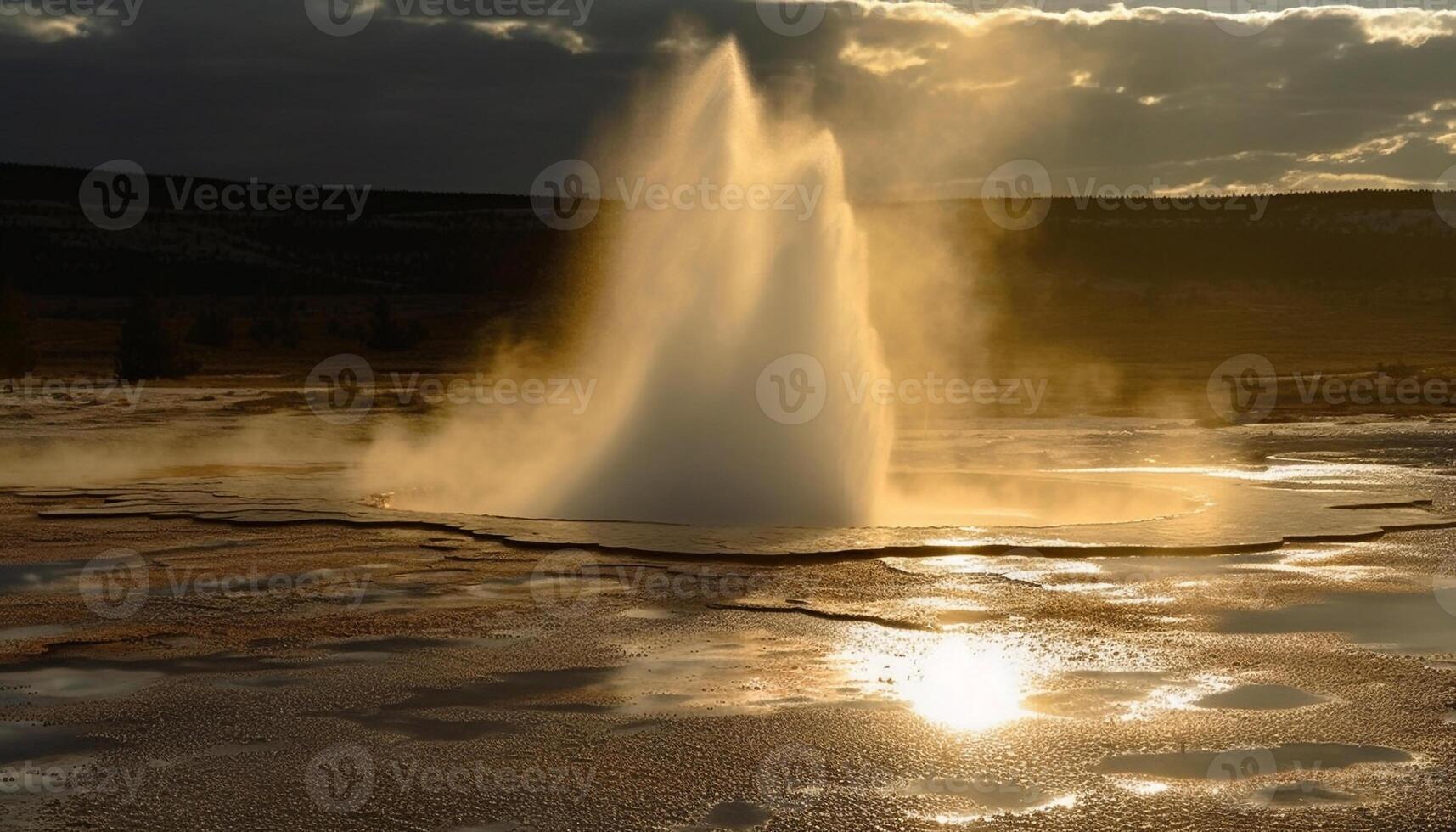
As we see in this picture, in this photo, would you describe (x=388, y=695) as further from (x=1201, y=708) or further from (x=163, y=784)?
(x=1201, y=708)

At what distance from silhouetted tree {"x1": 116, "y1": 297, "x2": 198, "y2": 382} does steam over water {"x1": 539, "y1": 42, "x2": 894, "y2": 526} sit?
86.7 ft

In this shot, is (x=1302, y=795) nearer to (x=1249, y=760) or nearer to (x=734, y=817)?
(x=1249, y=760)

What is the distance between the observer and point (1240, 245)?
98.1 meters

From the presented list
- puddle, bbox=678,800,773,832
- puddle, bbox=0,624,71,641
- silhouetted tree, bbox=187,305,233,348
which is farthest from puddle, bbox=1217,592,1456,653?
silhouetted tree, bbox=187,305,233,348

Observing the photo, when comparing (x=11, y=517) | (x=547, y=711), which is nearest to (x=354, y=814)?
(x=547, y=711)

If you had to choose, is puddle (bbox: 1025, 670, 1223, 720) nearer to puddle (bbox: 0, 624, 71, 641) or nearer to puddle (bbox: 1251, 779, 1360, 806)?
puddle (bbox: 1251, 779, 1360, 806)

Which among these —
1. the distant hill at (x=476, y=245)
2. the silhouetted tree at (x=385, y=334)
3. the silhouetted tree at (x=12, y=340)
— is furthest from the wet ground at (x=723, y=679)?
the distant hill at (x=476, y=245)

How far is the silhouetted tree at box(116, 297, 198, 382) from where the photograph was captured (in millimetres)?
41844

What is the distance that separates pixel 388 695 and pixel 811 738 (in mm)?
2422

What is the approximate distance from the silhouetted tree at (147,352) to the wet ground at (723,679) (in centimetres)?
2871

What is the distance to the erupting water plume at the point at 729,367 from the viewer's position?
54.4ft

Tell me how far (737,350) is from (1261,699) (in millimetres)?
10782

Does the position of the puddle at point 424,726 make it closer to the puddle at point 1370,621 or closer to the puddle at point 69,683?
the puddle at point 69,683

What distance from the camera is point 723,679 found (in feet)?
27.6
